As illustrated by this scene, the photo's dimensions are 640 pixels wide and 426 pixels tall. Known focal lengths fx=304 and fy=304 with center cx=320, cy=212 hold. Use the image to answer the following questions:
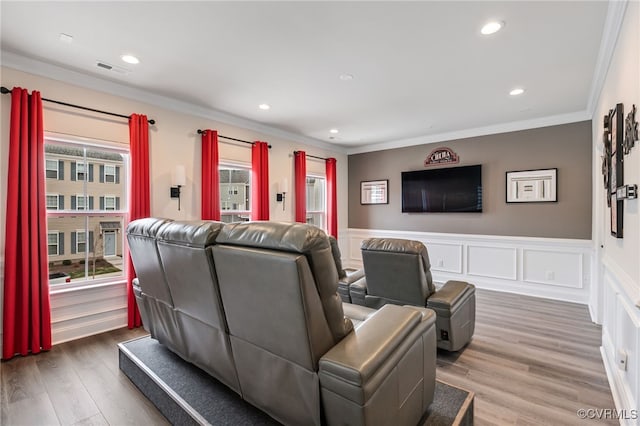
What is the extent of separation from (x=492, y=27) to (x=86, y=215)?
4.29 metres

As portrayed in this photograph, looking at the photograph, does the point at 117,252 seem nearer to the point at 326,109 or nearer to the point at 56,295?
the point at 56,295

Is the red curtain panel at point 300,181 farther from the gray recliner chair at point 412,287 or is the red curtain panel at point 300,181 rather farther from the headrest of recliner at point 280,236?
the headrest of recliner at point 280,236

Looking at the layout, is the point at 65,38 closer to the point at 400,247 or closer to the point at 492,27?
the point at 400,247

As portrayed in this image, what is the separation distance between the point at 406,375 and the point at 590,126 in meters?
4.97

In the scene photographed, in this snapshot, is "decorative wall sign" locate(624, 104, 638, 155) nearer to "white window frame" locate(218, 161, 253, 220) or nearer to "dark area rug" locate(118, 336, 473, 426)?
"dark area rug" locate(118, 336, 473, 426)

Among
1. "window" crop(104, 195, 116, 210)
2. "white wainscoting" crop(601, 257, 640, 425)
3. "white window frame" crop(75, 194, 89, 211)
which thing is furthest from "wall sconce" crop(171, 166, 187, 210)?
"white wainscoting" crop(601, 257, 640, 425)

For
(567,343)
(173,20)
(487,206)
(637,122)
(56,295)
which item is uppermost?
(173,20)

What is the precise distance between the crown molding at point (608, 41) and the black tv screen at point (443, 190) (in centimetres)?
206

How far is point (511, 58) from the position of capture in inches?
112

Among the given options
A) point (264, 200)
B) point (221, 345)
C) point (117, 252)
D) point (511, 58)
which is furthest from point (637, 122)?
point (117, 252)

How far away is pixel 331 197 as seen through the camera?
6.43m

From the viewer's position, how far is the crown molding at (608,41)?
2062mm

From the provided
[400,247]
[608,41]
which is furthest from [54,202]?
[608,41]

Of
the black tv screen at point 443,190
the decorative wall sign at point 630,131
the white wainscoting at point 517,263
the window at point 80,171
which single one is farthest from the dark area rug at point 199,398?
the black tv screen at point 443,190
